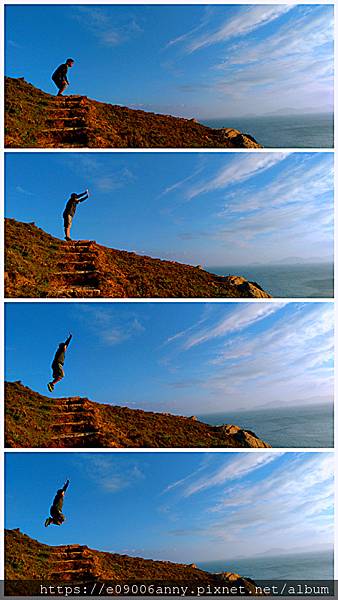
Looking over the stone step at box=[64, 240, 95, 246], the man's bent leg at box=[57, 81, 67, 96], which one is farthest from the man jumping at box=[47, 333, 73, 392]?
the man's bent leg at box=[57, 81, 67, 96]

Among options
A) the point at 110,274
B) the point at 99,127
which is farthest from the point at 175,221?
the point at 99,127

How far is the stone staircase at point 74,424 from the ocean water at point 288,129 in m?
1.77

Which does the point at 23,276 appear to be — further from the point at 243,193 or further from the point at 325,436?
the point at 325,436

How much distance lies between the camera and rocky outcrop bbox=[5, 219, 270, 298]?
610 cm

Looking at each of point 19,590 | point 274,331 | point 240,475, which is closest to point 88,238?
point 274,331

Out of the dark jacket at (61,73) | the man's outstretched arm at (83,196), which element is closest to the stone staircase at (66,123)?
the dark jacket at (61,73)

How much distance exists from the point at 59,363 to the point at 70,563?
111 centimetres

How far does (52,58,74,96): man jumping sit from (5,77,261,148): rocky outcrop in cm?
6

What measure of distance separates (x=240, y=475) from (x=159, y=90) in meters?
2.23

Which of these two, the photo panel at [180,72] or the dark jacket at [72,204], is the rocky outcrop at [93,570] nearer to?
the dark jacket at [72,204]

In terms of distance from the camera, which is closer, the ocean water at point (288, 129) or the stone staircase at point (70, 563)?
the stone staircase at point (70, 563)

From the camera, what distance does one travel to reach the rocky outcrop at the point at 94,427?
6.04m

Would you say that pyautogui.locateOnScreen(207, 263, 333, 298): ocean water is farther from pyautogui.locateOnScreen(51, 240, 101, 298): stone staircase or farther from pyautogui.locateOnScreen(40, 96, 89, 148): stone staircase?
pyautogui.locateOnScreen(40, 96, 89, 148): stone staircase

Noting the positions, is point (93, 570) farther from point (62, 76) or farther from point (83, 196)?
point (62, 76)
